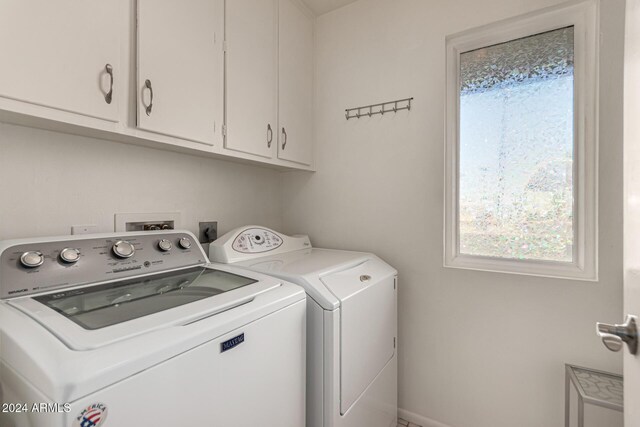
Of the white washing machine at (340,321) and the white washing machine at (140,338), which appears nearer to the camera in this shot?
the white washing machine at (140,338)

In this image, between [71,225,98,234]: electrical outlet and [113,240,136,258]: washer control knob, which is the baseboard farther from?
[71,225,98,234]: electrical outlet

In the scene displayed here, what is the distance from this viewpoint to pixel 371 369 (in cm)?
134

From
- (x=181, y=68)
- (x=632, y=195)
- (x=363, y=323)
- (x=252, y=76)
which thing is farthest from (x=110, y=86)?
(x=632, y=195)

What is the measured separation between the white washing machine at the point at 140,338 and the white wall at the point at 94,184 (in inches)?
8.2

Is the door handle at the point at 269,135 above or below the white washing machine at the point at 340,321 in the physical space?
above

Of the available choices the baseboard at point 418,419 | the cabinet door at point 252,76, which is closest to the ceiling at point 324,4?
the cabinet door at point 252,76

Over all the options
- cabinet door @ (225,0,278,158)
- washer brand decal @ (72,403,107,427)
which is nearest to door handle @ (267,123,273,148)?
cabinet door @ (225,0,278,158)

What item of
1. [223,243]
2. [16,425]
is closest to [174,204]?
[223,243]

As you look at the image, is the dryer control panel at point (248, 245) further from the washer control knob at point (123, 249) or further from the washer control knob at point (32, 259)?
the washer control knob at point (32, 259)

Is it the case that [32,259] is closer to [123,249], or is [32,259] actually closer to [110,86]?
[123,249]

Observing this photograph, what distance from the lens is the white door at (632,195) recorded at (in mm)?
575

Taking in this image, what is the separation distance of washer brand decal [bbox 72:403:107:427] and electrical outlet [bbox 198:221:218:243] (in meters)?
1.15

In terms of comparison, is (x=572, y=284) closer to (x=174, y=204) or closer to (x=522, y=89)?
(x=522, y=89)

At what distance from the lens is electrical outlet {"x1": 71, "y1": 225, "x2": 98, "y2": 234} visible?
1.13 m
